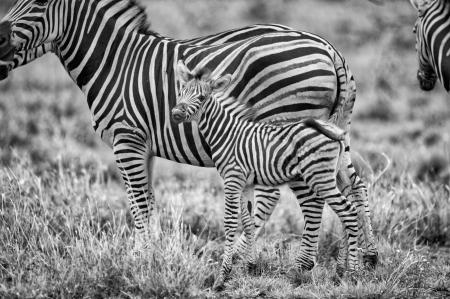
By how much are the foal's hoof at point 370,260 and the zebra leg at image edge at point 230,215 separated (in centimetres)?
121

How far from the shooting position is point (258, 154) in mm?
5922

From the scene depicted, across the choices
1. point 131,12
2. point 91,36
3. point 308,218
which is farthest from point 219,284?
point 131,12

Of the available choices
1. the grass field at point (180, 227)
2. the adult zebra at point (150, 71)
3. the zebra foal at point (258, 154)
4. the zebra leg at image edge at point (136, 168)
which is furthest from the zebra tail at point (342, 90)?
the zebra leg at image edge at point (136, 168)

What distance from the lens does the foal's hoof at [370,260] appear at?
642cm

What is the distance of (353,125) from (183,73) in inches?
401

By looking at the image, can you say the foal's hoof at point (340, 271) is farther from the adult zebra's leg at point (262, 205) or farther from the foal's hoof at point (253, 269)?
the adult zebra's leg at point (262, 205)

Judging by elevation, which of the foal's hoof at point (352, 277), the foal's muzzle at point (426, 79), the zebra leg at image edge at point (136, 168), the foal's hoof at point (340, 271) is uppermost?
the foal's muzzle at point (426, 79)

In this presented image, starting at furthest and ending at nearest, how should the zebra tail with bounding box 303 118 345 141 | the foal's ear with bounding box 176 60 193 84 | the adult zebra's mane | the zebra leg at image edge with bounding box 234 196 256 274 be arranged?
the adult zebra's mane < the zebra leg at image edge with bounding box 234 196 256 274 < the foal's ear with bounding box 176 60 193 84 < the zebra tail with bounding box 303 118 345 141

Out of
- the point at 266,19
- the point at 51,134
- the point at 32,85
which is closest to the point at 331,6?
the point at 266,19

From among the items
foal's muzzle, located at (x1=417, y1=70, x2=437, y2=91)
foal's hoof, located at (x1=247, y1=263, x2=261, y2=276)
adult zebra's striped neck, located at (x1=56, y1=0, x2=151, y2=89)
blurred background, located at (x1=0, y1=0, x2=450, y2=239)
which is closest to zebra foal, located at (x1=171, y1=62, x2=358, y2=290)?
foal's hoof, located at (x1=247, y1=263, x2=261, y2=276)

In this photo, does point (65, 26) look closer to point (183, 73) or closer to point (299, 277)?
point (183, 73)

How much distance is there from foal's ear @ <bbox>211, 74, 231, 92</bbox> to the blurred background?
2.09 m

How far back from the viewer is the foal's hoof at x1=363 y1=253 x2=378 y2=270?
6.42m

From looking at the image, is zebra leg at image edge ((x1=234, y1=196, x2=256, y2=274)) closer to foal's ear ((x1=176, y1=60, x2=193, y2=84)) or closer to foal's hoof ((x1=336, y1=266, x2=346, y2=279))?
foal's hoof ((x1=336, y1=266, x2=346, y2=279))
